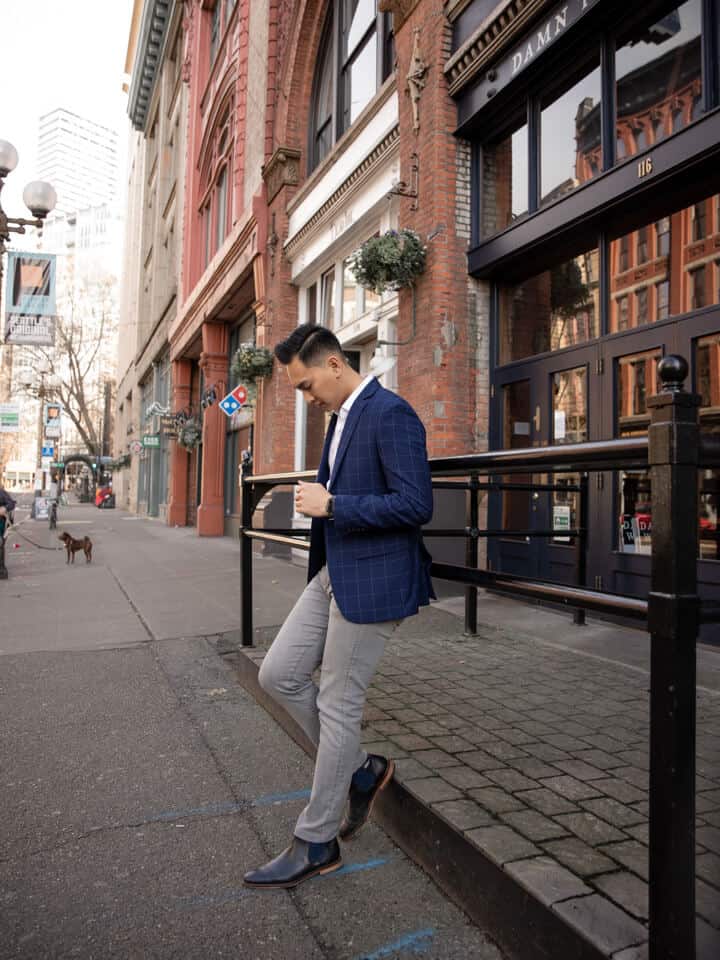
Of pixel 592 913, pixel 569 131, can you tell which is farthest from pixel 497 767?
pixel 569 131

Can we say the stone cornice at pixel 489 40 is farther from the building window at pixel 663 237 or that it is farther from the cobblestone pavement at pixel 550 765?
the cobblestone pavement at pixel 550 765

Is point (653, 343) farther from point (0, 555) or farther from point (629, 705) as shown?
point (0, 555)

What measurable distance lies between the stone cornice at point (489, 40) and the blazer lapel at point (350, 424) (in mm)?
6414

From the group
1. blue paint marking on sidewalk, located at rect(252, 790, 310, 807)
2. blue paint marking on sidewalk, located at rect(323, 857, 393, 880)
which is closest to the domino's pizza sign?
blue paint marking on sidewalk, located at rect(252, 790, 310, 807)

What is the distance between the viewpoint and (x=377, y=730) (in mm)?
3586

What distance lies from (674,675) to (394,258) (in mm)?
7346

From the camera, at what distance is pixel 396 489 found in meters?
2.42

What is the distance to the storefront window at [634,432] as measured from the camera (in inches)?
248

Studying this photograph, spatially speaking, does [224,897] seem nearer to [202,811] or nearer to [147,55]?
[202,811]

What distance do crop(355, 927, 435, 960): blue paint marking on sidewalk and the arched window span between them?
11.0 m

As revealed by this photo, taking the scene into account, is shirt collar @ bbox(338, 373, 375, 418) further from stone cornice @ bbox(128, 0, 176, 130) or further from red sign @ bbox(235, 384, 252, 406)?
stone cornice @ bbox(128, 0, 176, 130)

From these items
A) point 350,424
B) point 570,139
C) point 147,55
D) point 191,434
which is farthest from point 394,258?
point 147,55

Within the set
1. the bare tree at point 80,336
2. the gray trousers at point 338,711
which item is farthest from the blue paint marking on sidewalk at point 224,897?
the bare tree at point 80,336

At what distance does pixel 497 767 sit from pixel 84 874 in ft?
5.48
